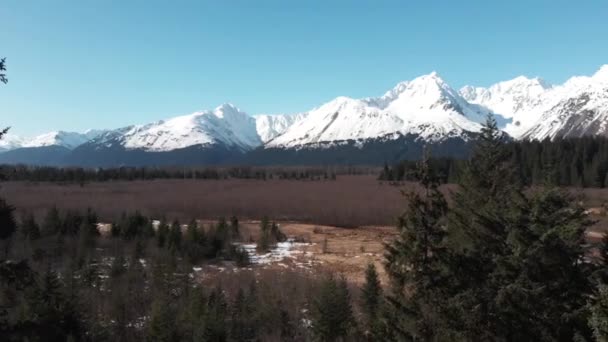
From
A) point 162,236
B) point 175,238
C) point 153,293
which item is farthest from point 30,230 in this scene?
point 153,293

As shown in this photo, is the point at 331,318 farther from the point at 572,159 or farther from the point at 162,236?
the point at 572,159

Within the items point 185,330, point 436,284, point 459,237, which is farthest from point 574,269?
point 185,330

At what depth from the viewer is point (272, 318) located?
39250 millimetres

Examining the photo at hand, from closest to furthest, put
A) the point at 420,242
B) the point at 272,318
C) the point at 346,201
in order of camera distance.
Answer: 1. the point at 420,242
2. the point at 272,318
3. the point at 346,201

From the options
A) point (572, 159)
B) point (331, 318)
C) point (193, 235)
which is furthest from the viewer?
point (572, 159)

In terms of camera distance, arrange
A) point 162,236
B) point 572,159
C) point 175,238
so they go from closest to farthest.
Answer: point 175,238
point 162,236
point 572,159

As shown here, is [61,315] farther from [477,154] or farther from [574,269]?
[574,269]

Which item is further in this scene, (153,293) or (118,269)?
(118,269)

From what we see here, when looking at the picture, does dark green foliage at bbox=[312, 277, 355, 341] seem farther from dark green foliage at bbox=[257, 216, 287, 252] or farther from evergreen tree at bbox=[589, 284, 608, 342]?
dark green foliage at bbox=[257, 216, 287, 252]

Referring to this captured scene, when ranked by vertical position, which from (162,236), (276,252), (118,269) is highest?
(162,236)

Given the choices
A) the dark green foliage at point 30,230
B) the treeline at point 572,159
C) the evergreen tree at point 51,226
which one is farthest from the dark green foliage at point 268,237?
the dark green foliage at point 30,230

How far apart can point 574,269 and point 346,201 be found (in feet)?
345

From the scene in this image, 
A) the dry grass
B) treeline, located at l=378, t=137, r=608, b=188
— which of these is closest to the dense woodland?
the dry grass

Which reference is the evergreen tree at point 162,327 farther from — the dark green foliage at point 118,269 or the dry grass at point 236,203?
the dry grass at point 236,203
